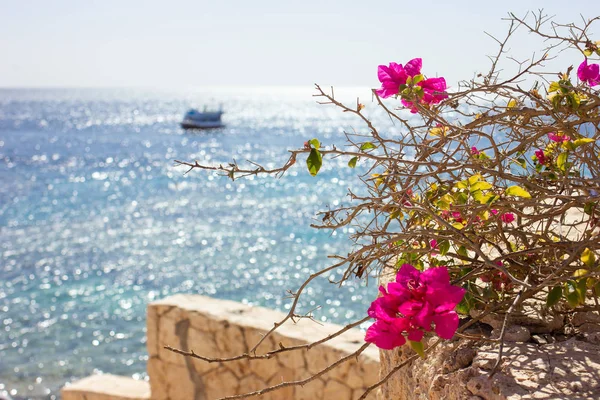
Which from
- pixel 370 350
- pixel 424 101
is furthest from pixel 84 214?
pixel 424 101

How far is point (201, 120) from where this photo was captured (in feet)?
207

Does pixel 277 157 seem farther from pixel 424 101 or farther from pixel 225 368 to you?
pixel 424 101

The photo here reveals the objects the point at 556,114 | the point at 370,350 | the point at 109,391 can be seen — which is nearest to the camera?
the point at 556,114

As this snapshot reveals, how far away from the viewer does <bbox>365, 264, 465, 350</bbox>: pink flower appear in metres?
1.06

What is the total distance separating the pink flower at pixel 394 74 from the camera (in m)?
1.43

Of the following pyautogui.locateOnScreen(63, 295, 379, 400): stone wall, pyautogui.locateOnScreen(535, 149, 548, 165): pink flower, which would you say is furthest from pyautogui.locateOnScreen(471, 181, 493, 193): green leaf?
pyautogui.locateOnScreen(63, 295, 379, 400): stone wall

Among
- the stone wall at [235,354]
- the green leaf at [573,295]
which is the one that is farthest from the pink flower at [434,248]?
the stone wall at [235,354]

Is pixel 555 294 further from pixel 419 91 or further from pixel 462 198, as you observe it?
pixel 419 91

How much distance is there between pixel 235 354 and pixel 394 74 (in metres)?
3.62

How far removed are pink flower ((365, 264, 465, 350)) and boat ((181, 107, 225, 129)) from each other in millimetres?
62510

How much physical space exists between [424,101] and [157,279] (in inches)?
516

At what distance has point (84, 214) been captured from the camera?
21.6 metres

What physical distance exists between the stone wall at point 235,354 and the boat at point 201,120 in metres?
58.6

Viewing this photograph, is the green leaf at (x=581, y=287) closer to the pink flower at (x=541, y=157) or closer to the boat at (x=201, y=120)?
the pink flower at (x=541, y=157)
